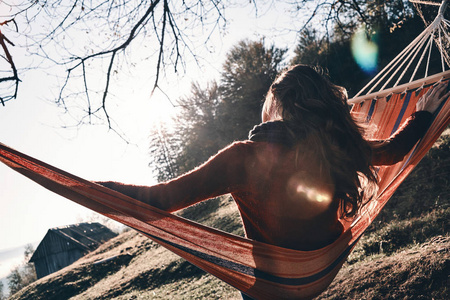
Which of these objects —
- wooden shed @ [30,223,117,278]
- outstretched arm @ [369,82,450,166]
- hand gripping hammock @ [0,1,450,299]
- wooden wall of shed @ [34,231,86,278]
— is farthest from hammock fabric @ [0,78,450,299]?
wooden wall of shed @ [34,231,86,278]

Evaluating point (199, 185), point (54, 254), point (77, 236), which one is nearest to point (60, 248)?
point (54, 254)

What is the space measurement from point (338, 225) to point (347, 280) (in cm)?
138

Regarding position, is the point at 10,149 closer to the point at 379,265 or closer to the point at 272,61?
the point at 379,265

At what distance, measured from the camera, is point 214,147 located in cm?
2017

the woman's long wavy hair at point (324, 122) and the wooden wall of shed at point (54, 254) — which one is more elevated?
the woman's long wavy hair at point (324, 122)

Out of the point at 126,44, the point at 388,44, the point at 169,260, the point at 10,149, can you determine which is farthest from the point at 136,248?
the point at 388,44

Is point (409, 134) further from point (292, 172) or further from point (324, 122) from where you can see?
point (292, 172)

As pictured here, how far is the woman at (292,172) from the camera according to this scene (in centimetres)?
94

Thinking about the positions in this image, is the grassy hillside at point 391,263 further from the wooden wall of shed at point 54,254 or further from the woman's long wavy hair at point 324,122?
the wooden wall of shed at point 54,254

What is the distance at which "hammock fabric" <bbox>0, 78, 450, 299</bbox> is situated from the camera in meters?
1.09

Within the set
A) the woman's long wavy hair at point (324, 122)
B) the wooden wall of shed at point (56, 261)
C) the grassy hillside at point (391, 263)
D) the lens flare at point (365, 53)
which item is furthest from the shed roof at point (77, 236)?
the woman's long wavy hair at point (324, 122)

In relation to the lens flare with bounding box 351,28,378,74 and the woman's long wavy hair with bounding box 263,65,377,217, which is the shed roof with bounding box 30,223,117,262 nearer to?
the lens flare with bounding box 351,28,378,74

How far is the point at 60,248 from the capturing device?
1806 cm

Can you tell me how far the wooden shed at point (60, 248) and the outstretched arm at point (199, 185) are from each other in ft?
62.5
